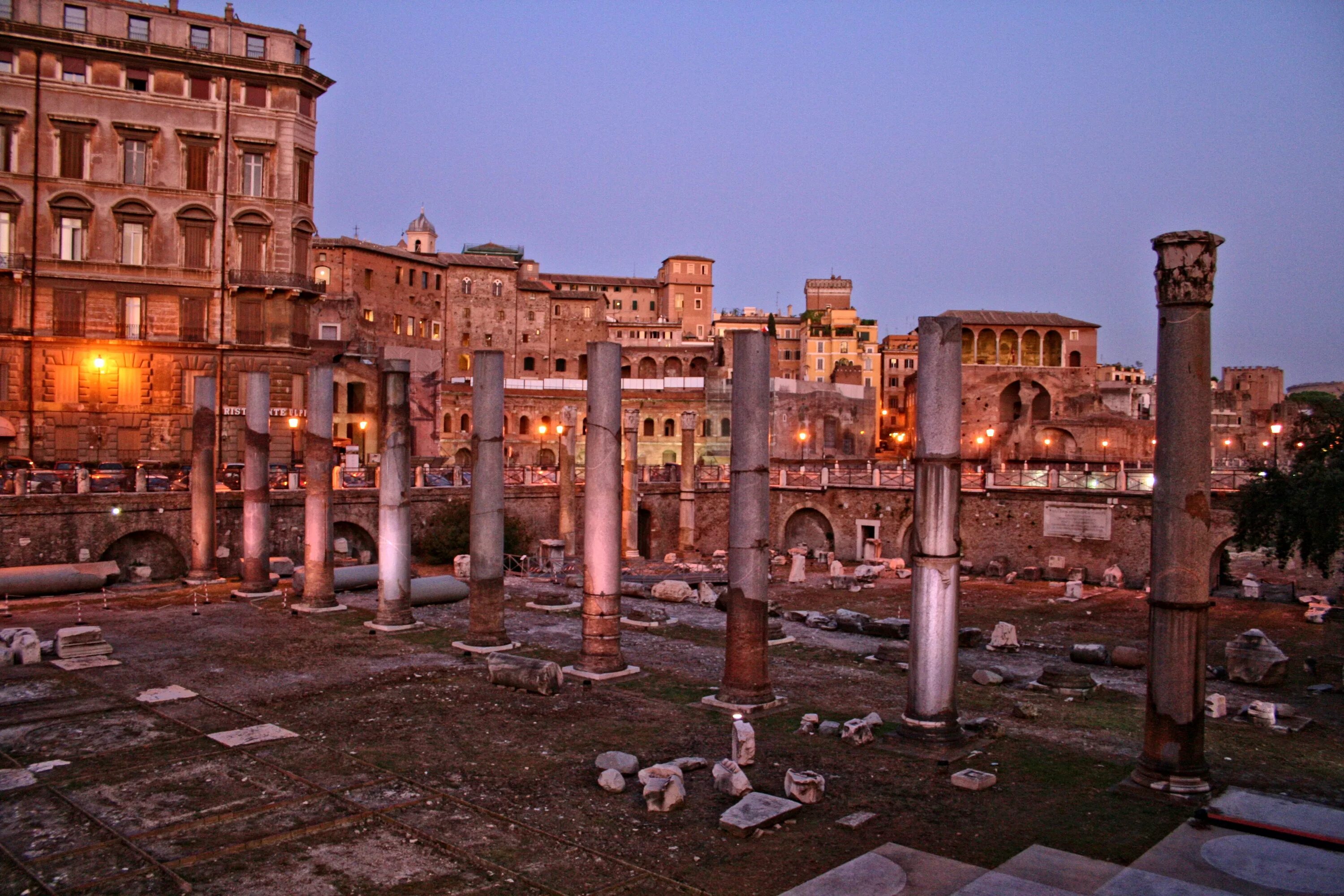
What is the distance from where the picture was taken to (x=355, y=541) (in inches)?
1129

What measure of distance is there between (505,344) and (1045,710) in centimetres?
5413

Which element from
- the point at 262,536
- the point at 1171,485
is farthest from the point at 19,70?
the point at 1171,485

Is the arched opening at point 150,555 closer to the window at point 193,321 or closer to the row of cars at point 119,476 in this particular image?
the row of cars at point 119,476

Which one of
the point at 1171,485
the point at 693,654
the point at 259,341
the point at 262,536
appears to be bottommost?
the point at 693,654

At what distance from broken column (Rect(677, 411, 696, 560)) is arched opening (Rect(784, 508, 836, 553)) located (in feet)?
11.2

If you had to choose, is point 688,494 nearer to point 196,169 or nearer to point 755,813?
point 196,169

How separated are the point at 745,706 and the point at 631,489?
17793mm

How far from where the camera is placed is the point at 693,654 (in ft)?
52.5

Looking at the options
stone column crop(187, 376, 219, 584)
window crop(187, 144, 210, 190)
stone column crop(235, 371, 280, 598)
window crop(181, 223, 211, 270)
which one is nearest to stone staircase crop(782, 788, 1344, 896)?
stone column crop(235, 371, 280, 598)

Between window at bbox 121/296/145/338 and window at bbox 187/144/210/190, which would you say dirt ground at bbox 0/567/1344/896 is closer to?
window at bbox 121/296/145/338

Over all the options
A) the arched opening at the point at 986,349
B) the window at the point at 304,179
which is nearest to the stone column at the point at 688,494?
the window at the point at 304,179

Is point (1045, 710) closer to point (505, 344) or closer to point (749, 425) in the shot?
point (749, 425)

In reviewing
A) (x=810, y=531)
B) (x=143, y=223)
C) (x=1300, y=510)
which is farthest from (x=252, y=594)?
(x=1300, y=510)

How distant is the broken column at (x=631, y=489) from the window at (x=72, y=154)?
1812 centimetres
